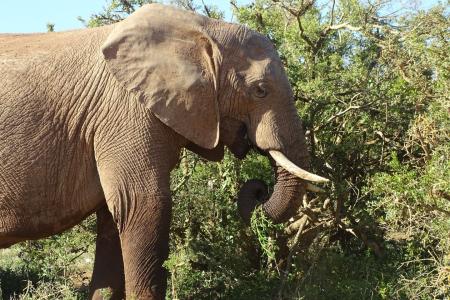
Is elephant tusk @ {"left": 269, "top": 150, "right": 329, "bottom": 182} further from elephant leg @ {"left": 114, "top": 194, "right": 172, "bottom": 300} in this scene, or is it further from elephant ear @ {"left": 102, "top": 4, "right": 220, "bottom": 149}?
elephant leg @ {"left": 114, "top": 194, "right": 172, "bottom": 300}

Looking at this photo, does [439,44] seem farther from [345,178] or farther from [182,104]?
[182,104]

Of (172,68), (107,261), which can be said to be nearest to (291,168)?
(172,68)

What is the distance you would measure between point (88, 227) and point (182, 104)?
112 inches

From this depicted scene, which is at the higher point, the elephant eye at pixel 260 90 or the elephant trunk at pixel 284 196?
the elephant eye at pixel 260 90

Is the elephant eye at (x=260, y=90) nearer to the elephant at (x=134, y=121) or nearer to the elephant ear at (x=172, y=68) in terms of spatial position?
the elephant at (x=134, y=121)

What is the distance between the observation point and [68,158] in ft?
22.7

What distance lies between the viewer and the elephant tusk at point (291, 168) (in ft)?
21.9

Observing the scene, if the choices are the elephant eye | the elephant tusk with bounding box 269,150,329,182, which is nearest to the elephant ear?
the elephant eye

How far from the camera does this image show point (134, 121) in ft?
22.1

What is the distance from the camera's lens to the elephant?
264 inches

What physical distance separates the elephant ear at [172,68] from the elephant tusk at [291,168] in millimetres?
506

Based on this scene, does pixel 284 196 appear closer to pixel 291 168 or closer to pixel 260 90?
pixel 291 168

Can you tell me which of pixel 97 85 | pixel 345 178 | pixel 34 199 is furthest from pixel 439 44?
pixel 34 199

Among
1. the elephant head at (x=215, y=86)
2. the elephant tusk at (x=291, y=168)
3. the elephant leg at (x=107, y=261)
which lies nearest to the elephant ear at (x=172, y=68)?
the elephant head at (x=215, y=86)
